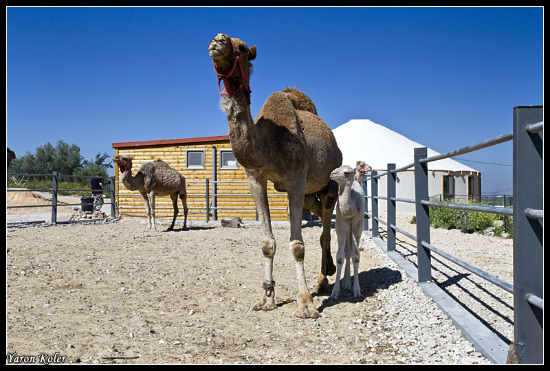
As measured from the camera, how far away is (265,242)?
426cm

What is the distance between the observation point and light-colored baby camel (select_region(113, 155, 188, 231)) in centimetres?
1194

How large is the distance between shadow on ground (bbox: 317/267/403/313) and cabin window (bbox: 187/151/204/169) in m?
11.6

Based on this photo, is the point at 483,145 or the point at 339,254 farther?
the point at 339,254

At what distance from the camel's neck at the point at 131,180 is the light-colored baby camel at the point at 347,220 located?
8.55m

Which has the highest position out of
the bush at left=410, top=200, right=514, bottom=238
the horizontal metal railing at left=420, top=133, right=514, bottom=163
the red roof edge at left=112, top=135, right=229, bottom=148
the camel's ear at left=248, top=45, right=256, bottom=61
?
the red roof edge at left=112, top=135, right=229, bottom=148

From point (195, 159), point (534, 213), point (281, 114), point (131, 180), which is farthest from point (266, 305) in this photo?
point (195, 159)

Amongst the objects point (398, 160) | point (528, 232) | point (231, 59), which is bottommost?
point (528, 232)

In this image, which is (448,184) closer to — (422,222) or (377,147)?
(377,147)

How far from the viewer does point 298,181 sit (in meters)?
4.13

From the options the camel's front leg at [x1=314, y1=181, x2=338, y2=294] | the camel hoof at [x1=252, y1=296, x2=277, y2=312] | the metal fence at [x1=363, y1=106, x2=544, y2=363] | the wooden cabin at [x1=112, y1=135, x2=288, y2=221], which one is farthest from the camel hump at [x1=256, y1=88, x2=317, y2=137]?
the wooden cabin at [x1=112, y1=135, x2=288, y2=221]

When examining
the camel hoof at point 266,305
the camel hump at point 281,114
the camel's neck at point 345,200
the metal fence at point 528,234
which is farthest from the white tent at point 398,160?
the metal fence at point 528,234

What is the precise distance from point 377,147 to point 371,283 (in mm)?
33352

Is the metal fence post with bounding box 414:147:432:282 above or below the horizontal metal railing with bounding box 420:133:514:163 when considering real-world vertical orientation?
below

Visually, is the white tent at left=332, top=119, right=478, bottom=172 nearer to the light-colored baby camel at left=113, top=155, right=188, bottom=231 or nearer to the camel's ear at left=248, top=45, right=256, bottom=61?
the light-colored baby camel at left=113, top=155, right=188, bottom=231
